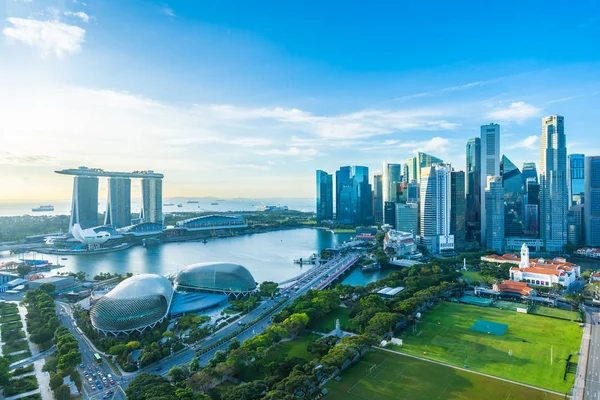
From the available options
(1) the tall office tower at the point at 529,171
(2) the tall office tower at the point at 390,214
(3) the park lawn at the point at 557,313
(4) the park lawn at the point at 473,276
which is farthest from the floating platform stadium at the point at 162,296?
(1) the tall office tower at the point at 529,171

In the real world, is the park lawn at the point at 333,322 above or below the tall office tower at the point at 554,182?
below

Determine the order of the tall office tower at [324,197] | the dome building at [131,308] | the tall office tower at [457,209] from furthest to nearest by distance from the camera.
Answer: the tall office tower at [324,197], the tall office tower at [457,209], the dome building at [131,308]

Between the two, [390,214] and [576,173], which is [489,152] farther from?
[390,214]

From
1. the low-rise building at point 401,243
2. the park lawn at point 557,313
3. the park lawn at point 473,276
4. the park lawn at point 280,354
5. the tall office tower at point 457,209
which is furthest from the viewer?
the tall office tower at point 457,209

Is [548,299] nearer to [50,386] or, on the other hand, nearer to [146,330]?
[146,330]

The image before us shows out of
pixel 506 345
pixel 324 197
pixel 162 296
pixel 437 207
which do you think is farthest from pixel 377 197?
pixel 162 296

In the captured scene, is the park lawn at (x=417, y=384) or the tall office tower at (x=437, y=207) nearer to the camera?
the park lawn at (x=417, y=384)

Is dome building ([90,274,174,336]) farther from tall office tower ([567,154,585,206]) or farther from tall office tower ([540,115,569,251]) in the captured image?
tall office tower ([567,154,585,206])

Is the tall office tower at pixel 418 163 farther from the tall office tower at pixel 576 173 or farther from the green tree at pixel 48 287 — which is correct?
the green tree at pixel 48 287
